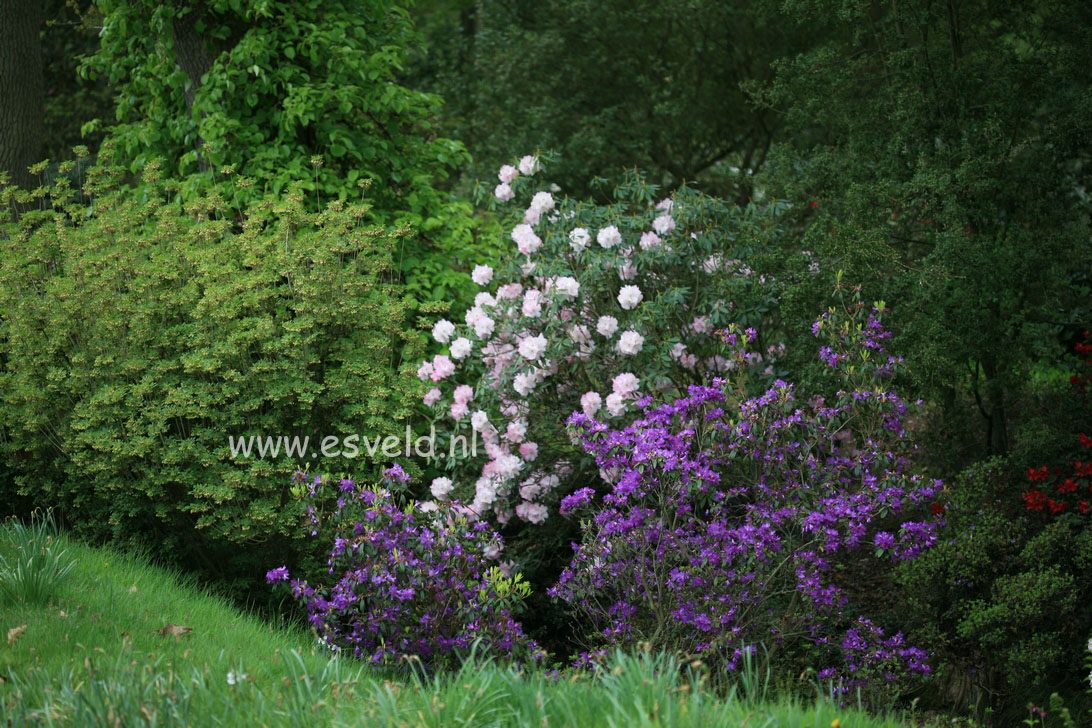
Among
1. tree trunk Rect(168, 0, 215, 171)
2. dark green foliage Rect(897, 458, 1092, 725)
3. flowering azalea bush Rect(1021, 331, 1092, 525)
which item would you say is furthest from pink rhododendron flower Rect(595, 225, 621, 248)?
tree trunk Rect(168, 0, 215, 171)

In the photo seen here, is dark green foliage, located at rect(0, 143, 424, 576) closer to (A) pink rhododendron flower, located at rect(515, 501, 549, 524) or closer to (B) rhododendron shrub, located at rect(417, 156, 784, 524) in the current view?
(B) rhododendron shrub, located at rect(417, 156, 784, 524)

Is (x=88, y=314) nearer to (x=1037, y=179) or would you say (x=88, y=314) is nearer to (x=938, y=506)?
(x=938, y=506)

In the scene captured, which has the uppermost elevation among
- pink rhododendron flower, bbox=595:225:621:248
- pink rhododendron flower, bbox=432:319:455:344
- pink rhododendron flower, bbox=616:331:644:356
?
pink rhododendron flower, bbox=595:225:621:248

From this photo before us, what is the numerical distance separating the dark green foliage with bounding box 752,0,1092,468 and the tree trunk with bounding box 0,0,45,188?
603cm

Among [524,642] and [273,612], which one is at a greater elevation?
[524,642]

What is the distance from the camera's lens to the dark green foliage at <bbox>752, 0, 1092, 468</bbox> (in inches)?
207

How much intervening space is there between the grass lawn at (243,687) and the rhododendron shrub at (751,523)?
90cm

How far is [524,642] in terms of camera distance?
4406 mm

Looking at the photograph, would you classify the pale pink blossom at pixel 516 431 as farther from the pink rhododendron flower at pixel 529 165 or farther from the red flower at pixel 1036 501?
the red flower at pixel 1036 501

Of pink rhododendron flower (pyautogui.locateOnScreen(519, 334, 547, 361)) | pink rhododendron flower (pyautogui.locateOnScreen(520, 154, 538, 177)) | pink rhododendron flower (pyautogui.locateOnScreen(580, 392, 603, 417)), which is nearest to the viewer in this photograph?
pink rhododendron flower (pyautogui.locateOnScreen(580, 392, 603, 417))

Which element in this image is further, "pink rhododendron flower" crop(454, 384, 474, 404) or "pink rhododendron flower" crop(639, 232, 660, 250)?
"pink rhododendron flower" crop(639, 232, 660, 250)

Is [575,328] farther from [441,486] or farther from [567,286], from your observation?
[441,486]

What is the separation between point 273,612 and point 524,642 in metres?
1.63

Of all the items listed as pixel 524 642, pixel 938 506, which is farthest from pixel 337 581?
pixel 938 506
